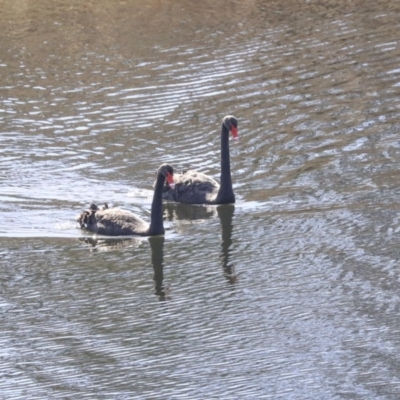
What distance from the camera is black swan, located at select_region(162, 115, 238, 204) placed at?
12812 mm

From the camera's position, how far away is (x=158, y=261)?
1141 centimetres

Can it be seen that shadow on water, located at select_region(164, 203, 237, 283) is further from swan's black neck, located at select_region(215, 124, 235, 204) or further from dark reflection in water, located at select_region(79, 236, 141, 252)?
dark reflection in water, located at select_region(79, 236, 141, 252)

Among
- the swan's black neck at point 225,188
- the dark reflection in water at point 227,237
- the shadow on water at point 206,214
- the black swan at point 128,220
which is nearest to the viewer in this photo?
the dark reflection in water at point 227,237

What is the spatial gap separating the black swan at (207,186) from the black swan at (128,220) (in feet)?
2.35

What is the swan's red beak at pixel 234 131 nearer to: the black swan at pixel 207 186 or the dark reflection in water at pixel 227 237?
the black swan at pixel 207 186

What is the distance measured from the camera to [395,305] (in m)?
9.72

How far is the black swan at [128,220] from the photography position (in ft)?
39.5

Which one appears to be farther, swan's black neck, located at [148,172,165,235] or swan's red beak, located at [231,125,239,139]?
swan's red beak, located at [231,125,239,139]

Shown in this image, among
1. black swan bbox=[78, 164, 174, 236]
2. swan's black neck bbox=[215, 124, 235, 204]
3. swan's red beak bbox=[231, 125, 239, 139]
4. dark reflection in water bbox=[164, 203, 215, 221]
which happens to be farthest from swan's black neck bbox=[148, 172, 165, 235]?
swan's red beak bbox=[231, 125, 239, 139]

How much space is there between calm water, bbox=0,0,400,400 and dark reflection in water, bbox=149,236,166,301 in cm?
3

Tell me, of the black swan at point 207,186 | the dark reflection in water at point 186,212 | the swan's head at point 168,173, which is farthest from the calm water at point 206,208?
the swan's head at point 168,173

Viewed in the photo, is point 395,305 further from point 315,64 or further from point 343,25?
point 343,25

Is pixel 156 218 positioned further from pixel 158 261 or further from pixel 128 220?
pixel 158 261

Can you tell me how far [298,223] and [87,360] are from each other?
3.54 metres
